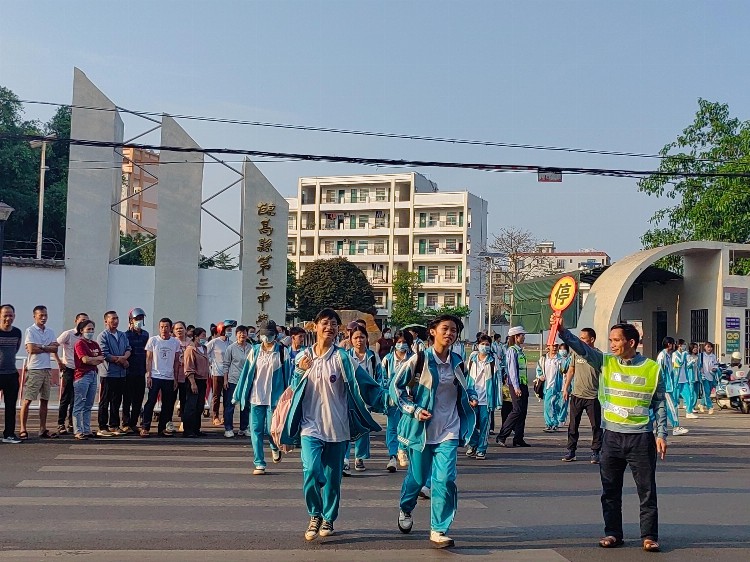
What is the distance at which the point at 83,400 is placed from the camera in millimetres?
14023

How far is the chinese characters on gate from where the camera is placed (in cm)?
3177

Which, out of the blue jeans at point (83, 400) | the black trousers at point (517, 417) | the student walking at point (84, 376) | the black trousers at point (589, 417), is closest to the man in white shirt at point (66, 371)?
the student walking at point (84, 376)

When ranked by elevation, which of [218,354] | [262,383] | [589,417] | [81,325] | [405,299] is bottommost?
[589,417]

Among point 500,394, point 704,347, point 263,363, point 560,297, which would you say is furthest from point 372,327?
point 560,297

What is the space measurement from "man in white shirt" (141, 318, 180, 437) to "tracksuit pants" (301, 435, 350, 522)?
7.69 metres

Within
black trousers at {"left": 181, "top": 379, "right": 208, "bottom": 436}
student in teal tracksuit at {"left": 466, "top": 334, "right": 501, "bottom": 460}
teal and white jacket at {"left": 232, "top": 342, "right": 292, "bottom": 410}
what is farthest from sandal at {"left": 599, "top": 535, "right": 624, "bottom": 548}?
black trousers at {"left": 181, "top": 379, "right": 208, "bottom": 436}

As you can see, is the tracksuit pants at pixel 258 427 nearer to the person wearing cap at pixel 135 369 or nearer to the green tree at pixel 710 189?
the person wearing cap at pixel 135 369

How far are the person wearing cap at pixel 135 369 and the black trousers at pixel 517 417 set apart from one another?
585 cm

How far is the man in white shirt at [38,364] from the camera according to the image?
13695 mm

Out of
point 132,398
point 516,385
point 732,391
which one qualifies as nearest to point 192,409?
point 132,398

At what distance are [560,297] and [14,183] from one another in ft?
117

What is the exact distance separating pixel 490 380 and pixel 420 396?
21.3 feet

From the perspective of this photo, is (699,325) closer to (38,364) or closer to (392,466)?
(392,466)

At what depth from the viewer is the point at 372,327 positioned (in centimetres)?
4541
